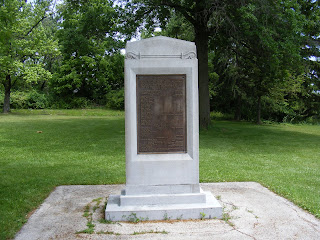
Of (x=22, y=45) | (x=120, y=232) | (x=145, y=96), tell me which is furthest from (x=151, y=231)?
(x=22, y=45)

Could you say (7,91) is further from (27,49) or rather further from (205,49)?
(205,49)

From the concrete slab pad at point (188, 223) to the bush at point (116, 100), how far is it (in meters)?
30.5

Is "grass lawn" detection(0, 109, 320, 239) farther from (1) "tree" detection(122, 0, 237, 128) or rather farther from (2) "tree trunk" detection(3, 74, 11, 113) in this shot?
(2) "tree trunk" detection(3, 74, 11, 113)

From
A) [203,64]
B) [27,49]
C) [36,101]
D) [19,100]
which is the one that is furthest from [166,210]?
[36,101]

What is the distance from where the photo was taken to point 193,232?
4551mm

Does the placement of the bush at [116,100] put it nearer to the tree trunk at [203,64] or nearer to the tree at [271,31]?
the tree trunk at [203,64]

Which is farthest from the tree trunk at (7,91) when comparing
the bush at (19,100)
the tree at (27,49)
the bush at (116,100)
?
the bush at (116,100)

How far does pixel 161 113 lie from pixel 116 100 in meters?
31.8

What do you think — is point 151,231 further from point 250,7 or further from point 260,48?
point 260,48

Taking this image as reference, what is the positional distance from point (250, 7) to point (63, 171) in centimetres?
984

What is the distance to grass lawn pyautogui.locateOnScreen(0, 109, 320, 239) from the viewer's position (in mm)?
6202

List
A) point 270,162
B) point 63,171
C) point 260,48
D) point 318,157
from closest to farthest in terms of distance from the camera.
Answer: point 63,171 < point 270,162 < point 318,157 < point 260,48

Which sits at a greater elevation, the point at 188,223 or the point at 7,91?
the point at 7,91

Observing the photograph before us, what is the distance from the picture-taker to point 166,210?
197 inches
